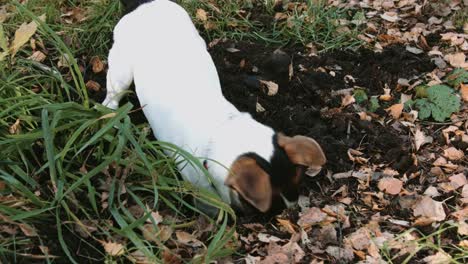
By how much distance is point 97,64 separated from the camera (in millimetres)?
4855

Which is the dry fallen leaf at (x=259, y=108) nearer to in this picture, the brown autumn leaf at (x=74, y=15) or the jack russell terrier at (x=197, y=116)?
the jack russell terrier at (x=197, y=116)

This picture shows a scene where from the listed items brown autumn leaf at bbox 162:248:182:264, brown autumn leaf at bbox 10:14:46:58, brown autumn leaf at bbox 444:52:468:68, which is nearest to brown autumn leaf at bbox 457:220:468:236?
brown autumn leaf at bbox 162:248:182:264

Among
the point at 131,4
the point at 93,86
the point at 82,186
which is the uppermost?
the point at 131,4

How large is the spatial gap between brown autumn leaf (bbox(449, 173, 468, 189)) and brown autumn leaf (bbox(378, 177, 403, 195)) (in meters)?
0.33

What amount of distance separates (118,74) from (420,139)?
2.10 meters

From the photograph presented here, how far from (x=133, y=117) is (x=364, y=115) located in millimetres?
1645

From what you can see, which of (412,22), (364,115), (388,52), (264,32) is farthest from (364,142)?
(412,22)

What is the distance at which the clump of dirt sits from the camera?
422 centimetres

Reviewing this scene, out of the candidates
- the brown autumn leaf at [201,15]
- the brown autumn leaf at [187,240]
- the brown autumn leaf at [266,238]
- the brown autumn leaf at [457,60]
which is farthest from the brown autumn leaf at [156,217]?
the brown autumn leaf at [457,60]

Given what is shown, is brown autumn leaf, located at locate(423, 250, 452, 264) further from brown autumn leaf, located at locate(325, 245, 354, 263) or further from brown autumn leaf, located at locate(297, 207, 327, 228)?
brown autumn leaf, located at locate(297, 207, 327, 228)

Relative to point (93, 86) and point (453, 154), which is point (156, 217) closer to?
point (93, 86)

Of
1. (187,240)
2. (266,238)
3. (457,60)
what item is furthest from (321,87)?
(187,240)

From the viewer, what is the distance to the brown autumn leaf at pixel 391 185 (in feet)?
12.7

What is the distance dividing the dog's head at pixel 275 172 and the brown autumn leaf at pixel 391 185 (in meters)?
0.72
